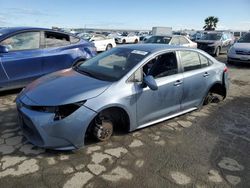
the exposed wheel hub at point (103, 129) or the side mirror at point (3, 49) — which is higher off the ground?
the side mirror at point (3, 49)

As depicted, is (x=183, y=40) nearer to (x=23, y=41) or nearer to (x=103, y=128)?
(x=23, y=41)

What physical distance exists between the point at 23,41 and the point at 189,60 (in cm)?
377

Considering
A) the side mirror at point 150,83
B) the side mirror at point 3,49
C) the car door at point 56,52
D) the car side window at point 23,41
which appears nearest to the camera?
the side mirror at point 150,83

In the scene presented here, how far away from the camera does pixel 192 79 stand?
4.74 meters

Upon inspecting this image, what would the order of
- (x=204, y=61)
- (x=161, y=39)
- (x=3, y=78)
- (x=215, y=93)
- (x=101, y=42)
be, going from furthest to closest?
(x=101, y=42) < (x=161, y=39) < (x=215, y=93) < (x=3, y=78) < (x=204, y=61)

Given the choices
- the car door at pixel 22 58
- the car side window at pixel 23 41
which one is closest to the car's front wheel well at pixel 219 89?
the car door at pixel 22 58

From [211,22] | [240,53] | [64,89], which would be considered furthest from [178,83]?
[211,22]

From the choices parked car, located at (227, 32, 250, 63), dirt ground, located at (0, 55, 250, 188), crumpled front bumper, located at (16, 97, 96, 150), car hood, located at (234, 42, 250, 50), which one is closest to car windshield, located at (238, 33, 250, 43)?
parked car, located at (227, 32, 250, 63)

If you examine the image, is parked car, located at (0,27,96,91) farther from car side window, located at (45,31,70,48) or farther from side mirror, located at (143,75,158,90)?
side mirror, located at (143,75,158,90)

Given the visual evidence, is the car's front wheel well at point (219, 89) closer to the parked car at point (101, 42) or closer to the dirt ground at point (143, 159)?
the dirt ground at point (143, 159)

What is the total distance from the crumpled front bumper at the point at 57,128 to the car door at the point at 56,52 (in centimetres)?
302

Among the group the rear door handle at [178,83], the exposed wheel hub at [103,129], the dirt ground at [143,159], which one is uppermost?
the rear door handle at [178,83]

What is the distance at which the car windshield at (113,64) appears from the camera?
157 inches

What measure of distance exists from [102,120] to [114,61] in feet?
3.85
